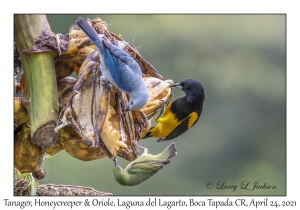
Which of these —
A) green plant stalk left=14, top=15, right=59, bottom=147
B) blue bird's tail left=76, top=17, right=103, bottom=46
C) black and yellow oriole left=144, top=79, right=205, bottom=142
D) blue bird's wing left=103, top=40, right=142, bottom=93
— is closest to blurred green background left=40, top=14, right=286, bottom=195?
black and yellow oriole left=144, top=79, right=205, bottom=142

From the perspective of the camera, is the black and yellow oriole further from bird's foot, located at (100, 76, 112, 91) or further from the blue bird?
bird's foot, located at (100, 76, 112, 91)

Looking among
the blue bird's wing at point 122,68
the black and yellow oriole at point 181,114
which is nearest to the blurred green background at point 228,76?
the black and yellow oriole at point 181,114

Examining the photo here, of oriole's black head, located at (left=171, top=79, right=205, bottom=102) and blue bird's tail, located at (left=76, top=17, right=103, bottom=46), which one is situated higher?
blue bird's tail, located at (left=76, top=17, right=103, bottom=46)

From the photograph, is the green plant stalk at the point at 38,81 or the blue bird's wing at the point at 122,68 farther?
the blue bird's wing at the point at 122,68

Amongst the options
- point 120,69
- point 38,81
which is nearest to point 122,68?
point 120,69

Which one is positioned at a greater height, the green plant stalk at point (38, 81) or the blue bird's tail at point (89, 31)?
the blue bird's tail at point (89, 31)

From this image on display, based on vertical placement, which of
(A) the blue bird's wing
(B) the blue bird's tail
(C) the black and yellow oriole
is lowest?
(C) the black and yellow oriole

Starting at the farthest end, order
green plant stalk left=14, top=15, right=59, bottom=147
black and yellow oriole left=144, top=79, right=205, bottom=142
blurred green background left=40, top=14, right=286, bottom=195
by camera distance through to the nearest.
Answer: blurred green background left=40, top=14, right=286, bottom=195, black and yellow oriole left=144, top=79, right=205, bottom=142, green plant stalk left=14, top=15, right=59, bottom=147

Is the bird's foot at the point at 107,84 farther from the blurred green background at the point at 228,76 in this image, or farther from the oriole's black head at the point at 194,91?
the blurred green background at the point at 228,76
